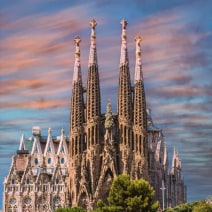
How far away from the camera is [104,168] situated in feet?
257

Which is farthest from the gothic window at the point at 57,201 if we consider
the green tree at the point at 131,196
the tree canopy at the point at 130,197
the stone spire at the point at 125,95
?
the green tree at the point at 131,196

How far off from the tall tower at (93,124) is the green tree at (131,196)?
2217 cm

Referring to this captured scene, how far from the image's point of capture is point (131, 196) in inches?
2185

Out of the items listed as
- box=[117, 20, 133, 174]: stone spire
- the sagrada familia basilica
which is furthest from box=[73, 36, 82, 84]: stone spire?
box=[117, 20, 133, 174]: stone spire

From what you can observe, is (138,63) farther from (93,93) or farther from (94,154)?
(94,154)

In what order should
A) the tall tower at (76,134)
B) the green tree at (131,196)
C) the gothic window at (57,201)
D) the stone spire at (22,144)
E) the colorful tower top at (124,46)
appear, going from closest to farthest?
1. the green tree at (131,196)
2. the tall tower at (76,134)
3. the colorful tower top at (124,46)
4. the gothic window at (57,201)
5. the stone spire at (22,144)

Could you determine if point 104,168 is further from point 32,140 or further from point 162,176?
point 32,140

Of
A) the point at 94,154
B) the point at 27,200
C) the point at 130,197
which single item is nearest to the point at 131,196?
the point at 130,197

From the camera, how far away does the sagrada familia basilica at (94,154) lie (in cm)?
7856

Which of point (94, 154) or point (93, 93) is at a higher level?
point (93, 93)

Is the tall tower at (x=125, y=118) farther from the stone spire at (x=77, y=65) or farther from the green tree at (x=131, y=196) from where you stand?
the green tree at (x=131, y=196)

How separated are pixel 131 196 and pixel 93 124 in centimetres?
2495

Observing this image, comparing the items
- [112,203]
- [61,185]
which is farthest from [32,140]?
[112,203]

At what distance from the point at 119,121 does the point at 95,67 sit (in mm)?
6729
